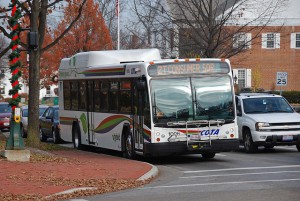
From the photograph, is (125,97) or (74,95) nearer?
(125,97)

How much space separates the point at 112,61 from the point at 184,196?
10.4 metres

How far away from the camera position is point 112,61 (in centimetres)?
2261

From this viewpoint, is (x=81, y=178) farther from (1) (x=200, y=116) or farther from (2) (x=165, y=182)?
(1) (x=200, y=116)

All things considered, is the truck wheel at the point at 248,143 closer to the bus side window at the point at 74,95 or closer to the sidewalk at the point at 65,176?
the sidewalk at the point at 65,176

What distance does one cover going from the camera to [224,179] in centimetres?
1548

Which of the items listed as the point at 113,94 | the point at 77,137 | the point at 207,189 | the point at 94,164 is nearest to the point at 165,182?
the point at 207,189

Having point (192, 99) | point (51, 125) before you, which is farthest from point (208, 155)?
point (51, 125)

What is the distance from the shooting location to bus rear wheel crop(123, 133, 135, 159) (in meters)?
20.2

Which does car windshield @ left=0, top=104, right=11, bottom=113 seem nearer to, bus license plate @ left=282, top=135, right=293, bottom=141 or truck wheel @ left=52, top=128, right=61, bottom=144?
truck wheel @ left=52, top=128, right=61, bottom=144

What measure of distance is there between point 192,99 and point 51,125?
13177mm

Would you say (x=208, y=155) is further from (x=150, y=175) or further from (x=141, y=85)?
(x=150, y=175)

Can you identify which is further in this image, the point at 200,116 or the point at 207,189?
the point at 200,116

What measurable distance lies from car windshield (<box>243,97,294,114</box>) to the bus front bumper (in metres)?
4.07

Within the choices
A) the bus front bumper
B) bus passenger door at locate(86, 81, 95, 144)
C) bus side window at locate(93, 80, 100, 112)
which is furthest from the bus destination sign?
bus passenger door at locate(86, 81, 95, 144)
